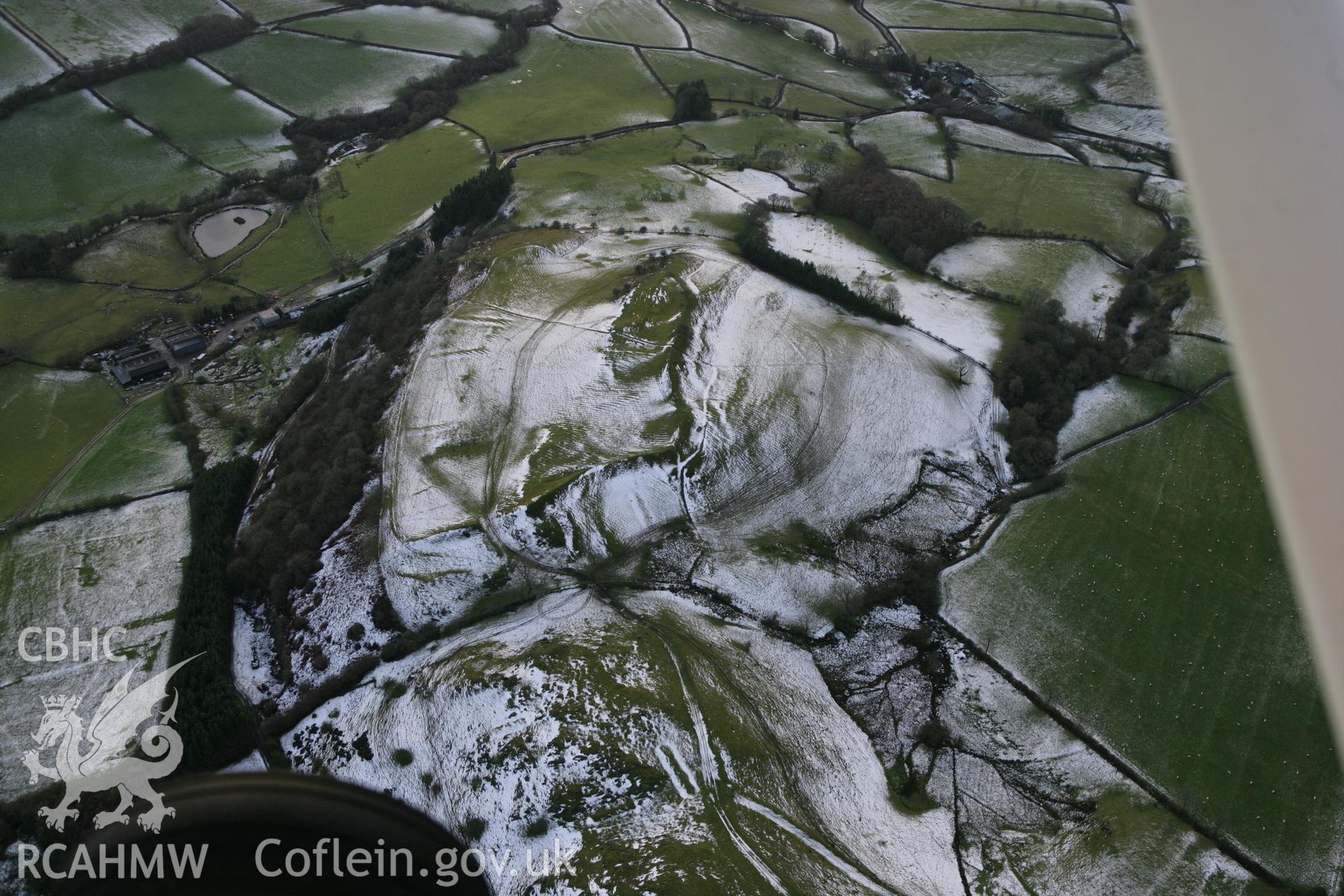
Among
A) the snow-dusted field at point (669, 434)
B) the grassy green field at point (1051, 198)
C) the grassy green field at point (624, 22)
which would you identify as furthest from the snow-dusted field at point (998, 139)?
the snow-dusted field at point (669, 434)

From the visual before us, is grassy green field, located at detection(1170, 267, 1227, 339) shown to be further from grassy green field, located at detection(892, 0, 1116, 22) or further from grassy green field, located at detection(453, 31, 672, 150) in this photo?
grassy green field, located at detection(892, 0, 1116, 22)

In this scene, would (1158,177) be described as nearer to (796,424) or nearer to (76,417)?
(796,424)

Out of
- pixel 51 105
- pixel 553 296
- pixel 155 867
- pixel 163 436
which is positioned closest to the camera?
pixel 155 867

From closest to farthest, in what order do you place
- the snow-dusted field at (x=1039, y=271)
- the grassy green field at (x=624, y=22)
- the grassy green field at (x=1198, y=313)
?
the grassy green field at (x=1198, y=313) → the snow-dusted field at (x=1039, y=271) → the grassy green field at (x=624, y=22)

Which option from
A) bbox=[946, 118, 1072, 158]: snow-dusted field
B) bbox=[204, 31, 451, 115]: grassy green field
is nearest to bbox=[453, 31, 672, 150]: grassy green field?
bbox=[204, 31, 451, 115]: grassy green field

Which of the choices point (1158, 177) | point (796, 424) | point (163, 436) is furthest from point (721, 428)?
point (1158, 177)

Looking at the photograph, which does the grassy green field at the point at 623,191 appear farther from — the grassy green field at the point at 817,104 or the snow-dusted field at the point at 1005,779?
the snow-dusted field at the point at 1005,779
